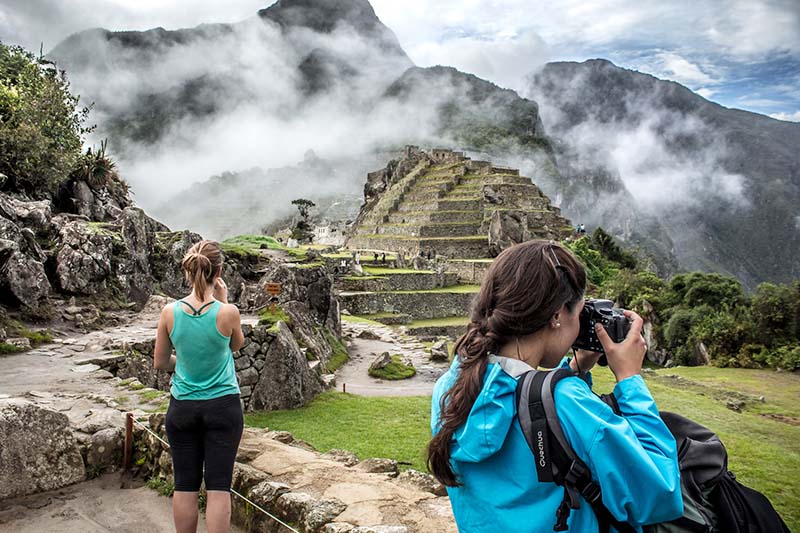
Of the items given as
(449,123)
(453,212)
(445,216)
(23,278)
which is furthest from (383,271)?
(449,123)

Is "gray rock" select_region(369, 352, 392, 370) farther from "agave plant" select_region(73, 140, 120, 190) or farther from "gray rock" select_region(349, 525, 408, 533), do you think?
"agave plant" select_region(73, 140, 120, 190)

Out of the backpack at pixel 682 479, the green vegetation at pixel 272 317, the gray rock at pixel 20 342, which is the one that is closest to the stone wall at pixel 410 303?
the green vegetation at pixel 272 317

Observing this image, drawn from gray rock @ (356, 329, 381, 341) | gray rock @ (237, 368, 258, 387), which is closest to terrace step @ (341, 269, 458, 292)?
gray rock @ (356, 329, 381, 341)

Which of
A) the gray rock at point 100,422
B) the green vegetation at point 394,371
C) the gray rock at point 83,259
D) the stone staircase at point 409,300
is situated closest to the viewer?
the gray rock at point 100,422

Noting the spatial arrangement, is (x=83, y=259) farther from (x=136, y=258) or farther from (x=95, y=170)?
(x=95, y=170)

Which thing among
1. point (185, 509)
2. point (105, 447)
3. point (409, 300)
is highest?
point (185, 509)

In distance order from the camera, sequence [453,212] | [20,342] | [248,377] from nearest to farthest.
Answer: [20,342]
[248,377]
[453,212]

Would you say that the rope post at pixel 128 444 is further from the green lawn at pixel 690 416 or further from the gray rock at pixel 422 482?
the green lawn at pixel 690 416

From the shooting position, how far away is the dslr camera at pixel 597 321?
1.47 meters

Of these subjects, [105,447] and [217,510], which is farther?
[105,447]

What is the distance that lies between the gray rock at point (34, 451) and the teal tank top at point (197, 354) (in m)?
1.69

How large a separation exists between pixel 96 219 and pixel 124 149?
57522 mm

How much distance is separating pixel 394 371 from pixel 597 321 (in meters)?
9.53

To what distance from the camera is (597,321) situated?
149 cm
